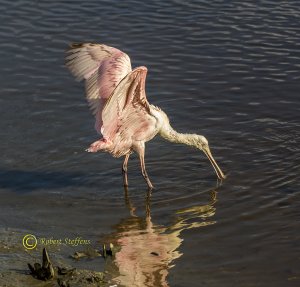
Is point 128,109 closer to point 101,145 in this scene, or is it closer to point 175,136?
point 101,145

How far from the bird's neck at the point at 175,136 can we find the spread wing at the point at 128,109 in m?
0.32

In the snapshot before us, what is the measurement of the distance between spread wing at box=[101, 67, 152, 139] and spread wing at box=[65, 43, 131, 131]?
27cm

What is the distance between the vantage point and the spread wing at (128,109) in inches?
421

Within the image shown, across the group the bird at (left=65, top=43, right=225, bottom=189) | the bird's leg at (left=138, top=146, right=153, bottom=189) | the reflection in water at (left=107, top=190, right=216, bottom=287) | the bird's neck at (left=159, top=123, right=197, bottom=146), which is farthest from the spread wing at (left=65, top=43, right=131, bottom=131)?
the reflection in water at (left=107, top=190, right=216, bottom=287)

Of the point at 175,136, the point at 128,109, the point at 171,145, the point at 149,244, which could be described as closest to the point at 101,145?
the point at 128,109

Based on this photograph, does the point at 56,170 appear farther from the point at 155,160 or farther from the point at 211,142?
the point at 211,142

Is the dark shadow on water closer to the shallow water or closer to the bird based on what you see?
the shallow water

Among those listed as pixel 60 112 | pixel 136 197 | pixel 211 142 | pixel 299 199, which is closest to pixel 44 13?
pixel 60 112

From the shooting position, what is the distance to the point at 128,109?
38.1 ft

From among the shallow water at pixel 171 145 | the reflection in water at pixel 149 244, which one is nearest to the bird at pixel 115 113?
the shallow water at pixel 171 145

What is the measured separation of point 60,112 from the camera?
46.1 feet

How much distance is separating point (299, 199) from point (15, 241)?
3834mm

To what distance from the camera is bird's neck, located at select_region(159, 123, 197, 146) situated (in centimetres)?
1227

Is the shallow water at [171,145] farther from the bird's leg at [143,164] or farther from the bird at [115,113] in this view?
the bird at [115,113]
